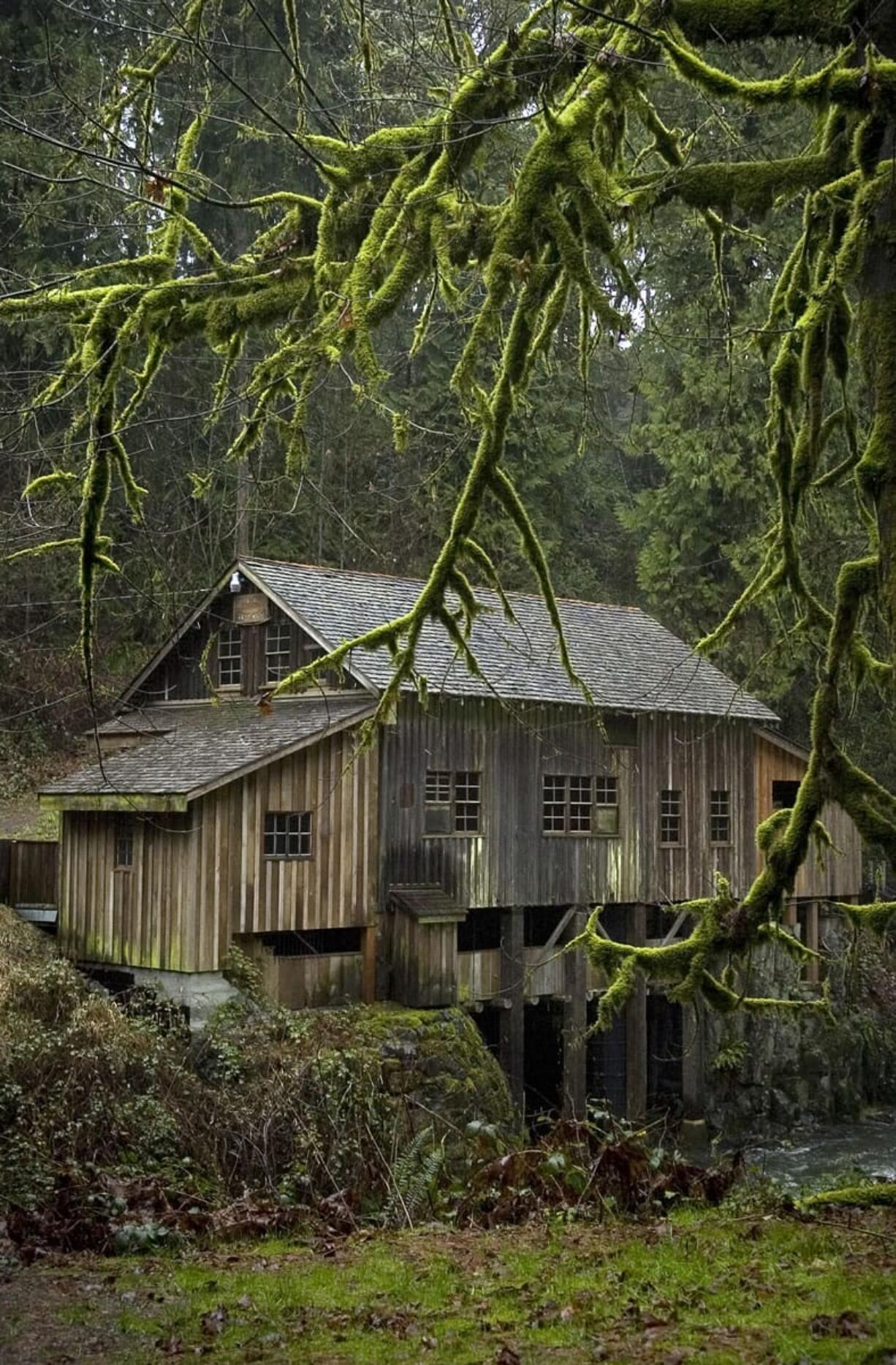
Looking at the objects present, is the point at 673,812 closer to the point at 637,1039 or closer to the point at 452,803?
the point at 637,1039

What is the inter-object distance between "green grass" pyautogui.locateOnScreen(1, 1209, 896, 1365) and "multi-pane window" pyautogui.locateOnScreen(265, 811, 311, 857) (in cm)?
942

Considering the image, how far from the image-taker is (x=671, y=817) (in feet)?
77.5

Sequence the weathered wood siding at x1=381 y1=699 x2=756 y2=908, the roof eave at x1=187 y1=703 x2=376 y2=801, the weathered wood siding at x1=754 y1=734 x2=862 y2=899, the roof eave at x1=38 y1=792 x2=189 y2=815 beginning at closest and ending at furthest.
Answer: the roof eave at x1=38 y1=792 x2=189 y2=815
the roof eave at x1=187 y1=703 x2=376 y2=801
the weathered wood siding at x1=381 y1=699 x2=756 y2=908
the weathered wood siding at x1=754 y1=734 x2=862 y2=899

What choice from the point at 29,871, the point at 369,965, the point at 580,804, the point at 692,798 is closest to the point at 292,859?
the point at 369,965

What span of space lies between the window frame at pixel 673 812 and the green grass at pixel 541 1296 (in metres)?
14.8

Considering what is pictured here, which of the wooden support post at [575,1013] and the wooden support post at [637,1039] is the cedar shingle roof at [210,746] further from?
the wooden support post at [637,1039]

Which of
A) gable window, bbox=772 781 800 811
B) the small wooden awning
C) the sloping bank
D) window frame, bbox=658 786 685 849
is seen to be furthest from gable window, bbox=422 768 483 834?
gable window, bbox=772 781 800 811

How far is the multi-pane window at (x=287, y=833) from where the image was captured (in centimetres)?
1809

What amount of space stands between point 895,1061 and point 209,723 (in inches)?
569

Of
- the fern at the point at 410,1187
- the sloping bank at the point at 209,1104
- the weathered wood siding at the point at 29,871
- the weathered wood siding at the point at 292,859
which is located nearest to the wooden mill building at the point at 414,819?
the weathered wood siding at the point at 292,859

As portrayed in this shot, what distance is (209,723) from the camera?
1986 cm

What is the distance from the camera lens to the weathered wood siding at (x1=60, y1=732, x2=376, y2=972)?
17469 mm

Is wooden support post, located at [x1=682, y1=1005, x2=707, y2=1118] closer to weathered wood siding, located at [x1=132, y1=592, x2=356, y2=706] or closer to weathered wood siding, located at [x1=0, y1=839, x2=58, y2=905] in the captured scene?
weathered wood siding, located at [x1=132, y1=592, x2=356, y2=706]

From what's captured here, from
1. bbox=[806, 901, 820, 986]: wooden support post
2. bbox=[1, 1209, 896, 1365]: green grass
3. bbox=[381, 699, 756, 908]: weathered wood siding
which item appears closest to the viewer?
bbox=[1, 1209, 896, 1365]: green grass
